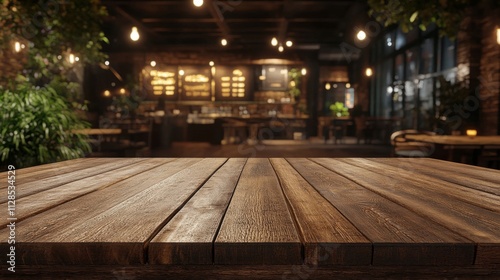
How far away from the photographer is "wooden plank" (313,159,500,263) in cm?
77

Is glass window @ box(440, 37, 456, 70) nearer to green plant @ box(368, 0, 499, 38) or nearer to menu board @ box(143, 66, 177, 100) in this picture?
green plant @ box(368, 0, 499, 38)

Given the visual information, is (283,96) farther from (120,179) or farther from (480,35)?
(120,179)

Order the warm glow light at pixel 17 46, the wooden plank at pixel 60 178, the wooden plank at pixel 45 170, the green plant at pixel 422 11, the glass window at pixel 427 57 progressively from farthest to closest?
the glass window at pixel 427 57
the warm glow light at pixel 17 46
the green plant at pixel 422 11
the wooden plank at pixel 45 170
the wooden plank at pixel 60 178

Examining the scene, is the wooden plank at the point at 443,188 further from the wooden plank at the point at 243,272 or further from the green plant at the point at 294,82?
the green plant at the point at 294,82

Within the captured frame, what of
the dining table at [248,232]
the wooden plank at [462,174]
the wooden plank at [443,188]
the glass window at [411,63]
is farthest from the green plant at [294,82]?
the dining table at [248,232]

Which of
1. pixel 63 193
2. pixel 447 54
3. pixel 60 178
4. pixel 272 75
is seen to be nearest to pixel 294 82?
pixel 272 75

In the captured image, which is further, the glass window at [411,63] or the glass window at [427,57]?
the glass window at [411,63]

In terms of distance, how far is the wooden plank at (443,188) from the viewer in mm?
1091

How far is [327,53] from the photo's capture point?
1471 cm

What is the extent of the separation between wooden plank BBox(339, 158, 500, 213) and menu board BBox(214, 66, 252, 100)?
11153 millimetres

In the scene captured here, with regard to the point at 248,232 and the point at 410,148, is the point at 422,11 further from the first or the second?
the point at 248,232

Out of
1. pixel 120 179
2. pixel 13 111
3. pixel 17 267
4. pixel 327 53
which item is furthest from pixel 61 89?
pixel 327 53

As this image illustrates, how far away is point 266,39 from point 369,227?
1206cm

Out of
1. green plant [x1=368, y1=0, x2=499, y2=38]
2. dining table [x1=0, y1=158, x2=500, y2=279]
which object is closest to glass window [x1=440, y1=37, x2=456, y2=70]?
green plant [x1=368, y1=0, x2=499, y2=38]
